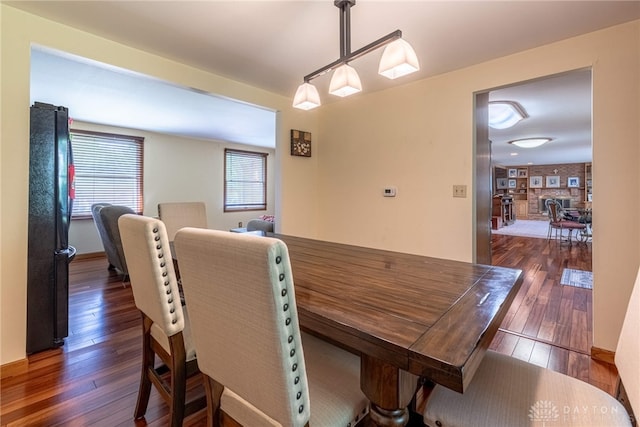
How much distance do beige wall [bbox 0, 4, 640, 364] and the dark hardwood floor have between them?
0.24 metres

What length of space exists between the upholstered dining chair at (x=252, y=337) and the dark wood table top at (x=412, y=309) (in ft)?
0.56

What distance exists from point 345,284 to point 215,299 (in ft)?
1.73

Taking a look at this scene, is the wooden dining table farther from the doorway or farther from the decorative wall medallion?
the decorative wall medallion

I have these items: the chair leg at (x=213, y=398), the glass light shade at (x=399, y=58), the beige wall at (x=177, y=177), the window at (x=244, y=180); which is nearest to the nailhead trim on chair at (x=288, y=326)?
the chair leg at (x=213, y=398)

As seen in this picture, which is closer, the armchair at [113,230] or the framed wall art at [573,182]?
the armchair at [113,230]

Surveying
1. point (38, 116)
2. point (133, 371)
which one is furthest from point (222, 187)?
point (133, 371)

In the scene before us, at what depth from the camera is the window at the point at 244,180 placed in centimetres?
642

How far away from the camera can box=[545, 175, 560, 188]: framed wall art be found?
35.1 feet

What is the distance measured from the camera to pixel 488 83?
7.69 ft

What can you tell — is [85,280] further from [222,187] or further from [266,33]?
[266,33]

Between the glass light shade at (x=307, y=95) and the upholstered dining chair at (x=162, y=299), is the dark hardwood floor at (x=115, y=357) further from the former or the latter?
the glass light shade at (x=307, y=95)

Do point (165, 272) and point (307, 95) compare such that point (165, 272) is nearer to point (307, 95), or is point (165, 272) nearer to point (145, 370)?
point (145, 370)

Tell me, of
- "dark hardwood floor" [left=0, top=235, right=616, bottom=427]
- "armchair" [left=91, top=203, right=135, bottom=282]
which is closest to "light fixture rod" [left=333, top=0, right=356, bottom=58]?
"dark hardwood floor" [left=0, top=235, right=616, bottom=427]

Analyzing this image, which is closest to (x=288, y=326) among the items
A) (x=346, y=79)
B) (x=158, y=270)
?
(x=158, y=270)
